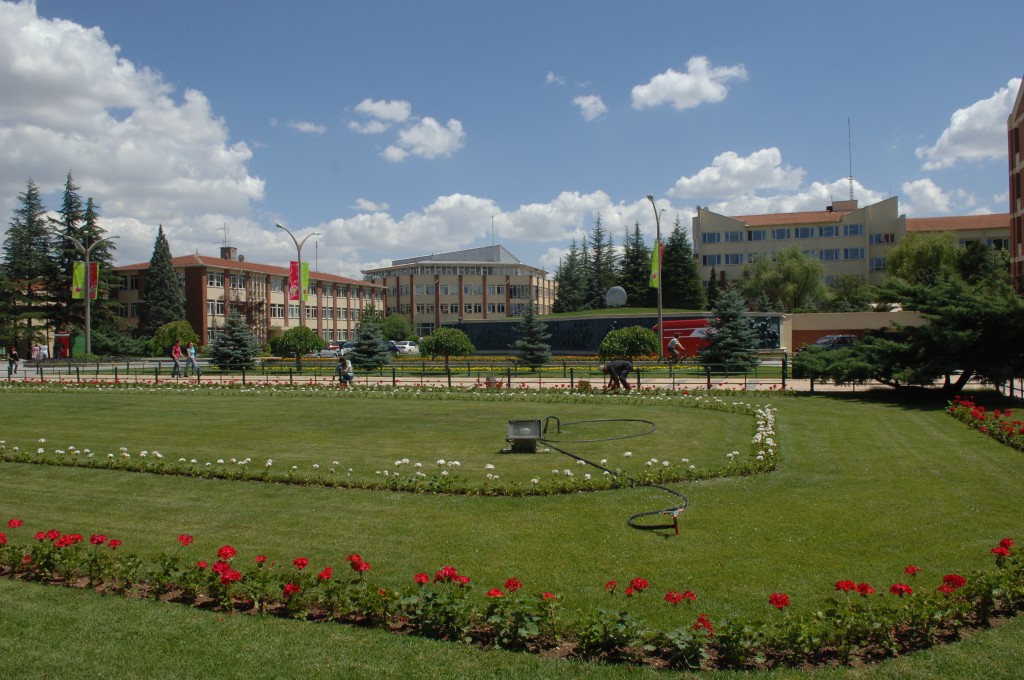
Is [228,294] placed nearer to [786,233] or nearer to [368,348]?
[368,348]

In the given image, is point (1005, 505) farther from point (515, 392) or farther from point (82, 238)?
point (82, 238)

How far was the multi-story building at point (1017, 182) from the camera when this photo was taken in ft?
156

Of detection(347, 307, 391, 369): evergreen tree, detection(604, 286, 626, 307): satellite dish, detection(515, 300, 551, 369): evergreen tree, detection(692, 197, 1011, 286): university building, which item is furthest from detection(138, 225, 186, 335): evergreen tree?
detection(692, 197, 1011, 286): university building

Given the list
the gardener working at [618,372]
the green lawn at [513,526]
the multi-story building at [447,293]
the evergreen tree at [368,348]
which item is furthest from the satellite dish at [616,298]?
the green lawn at [513,526]

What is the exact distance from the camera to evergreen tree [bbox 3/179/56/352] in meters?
66.7

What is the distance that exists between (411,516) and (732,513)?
12.3ft

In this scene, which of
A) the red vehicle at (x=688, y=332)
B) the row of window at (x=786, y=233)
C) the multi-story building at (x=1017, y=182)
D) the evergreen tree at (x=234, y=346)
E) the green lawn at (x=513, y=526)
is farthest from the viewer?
the row of window at (x=786, y=233)

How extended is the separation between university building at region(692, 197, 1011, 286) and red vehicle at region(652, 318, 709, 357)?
4566cm

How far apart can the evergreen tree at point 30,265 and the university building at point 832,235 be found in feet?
223

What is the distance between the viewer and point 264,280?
81.1 meters

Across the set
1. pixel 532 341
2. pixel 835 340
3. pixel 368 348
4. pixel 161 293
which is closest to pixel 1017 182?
pixel 835 340

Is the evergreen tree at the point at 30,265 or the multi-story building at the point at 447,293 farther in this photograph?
the multi-story building at the point at 447,293

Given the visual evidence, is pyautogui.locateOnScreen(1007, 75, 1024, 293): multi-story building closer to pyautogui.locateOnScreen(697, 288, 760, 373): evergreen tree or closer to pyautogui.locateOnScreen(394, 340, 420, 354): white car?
pyautogui.locateOnScreen(697, 288, 760, 373): evergreen tree

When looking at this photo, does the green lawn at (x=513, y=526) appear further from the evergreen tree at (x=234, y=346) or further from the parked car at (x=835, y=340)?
the parked car at (x=835, y=340)
